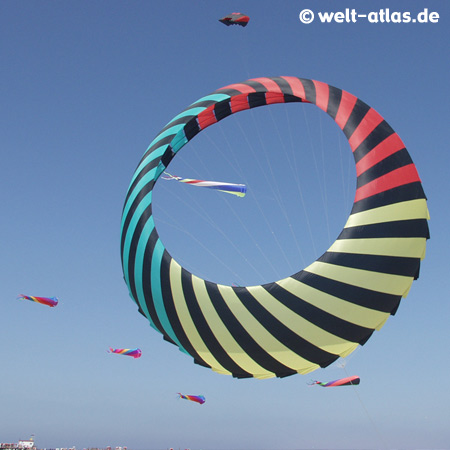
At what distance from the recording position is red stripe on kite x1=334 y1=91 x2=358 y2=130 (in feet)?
37.5

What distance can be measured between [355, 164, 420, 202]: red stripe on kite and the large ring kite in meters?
0.02

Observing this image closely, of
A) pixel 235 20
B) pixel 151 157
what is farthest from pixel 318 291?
pixel 235 20

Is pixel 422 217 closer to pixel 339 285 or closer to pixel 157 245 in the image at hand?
pixel 339 285

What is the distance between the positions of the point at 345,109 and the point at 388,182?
1.94 m

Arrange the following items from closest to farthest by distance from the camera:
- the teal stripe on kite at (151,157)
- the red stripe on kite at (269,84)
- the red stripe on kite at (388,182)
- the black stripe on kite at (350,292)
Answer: the black stripe on kite at (350,292) < the red stripe on kite at (388,182) < the teal stripe on kite at (151,157) < the red stripe on kite at (269,84)

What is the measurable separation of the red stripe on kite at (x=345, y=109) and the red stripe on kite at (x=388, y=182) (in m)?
1.43

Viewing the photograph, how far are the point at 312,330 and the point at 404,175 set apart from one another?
3.40 m

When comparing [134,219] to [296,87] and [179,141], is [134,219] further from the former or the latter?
[296,87]

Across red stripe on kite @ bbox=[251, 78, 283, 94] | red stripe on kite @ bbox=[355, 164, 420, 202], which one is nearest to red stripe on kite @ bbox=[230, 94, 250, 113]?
red stripe on kite @ bbox=[251, 78, 283, 94]

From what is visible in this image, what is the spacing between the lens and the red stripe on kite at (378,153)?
10789mm

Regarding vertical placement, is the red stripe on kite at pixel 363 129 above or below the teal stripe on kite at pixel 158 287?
above

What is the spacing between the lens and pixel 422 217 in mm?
10531

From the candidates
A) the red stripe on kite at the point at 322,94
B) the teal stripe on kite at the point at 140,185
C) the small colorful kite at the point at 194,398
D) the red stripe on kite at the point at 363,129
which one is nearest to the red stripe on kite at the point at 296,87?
the red stripe on kite at the point at 322,94

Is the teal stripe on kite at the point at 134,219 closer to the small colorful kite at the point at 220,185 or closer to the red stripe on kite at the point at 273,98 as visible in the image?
the small colorful kite at the point at 220,185
